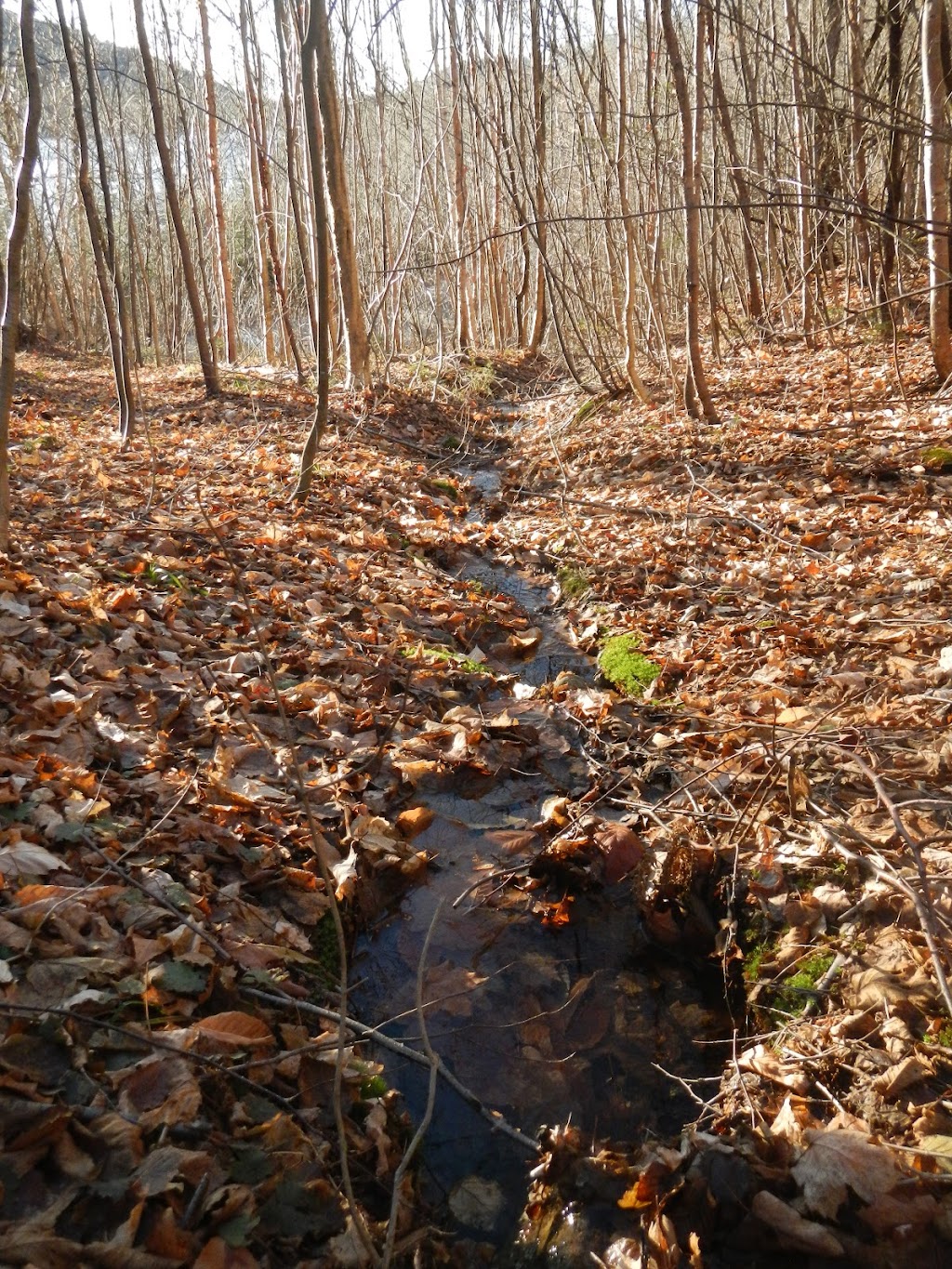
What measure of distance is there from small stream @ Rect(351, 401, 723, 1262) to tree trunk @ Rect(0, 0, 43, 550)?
2579 mm

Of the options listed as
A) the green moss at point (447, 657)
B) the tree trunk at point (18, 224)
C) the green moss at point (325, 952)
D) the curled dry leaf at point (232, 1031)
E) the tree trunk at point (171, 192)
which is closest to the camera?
the curled dry leaf at point (232, 1031)

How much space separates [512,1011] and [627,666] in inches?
86.0

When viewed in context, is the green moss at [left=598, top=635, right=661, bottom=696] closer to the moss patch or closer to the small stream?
the small stream

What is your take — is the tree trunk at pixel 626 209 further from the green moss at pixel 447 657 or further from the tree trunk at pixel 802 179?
the green moss at pixel 447 657

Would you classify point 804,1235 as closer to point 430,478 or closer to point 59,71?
point 430,478

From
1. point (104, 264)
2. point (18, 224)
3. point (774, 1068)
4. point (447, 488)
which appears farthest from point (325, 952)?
point (104, 264)

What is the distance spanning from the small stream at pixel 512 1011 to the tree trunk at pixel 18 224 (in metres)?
2.58

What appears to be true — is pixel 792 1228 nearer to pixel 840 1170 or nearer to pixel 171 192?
pixel 840 1170

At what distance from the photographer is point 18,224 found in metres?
3.79

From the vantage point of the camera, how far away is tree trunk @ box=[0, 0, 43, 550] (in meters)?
3.62

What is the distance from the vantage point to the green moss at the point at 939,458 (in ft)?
17.5

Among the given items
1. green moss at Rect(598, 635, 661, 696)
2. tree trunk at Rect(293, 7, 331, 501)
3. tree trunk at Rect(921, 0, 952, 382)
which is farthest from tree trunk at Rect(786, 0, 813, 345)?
green moss at Rect(598, 635, 661, 696)

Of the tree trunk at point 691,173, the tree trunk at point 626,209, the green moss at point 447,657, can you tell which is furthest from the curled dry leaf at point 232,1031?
the tree trunk at point 626,209

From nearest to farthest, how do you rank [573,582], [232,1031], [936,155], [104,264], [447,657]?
[232,1031], [447,657], [936,155], [573,582], [104,264]
